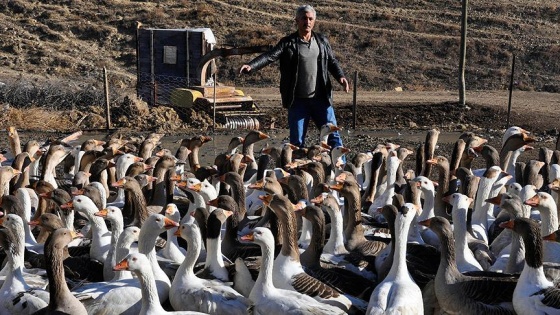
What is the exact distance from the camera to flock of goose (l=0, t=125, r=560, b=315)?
313 inches

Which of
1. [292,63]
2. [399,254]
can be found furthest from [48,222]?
[292,63]

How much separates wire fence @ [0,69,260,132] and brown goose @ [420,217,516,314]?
497 inches

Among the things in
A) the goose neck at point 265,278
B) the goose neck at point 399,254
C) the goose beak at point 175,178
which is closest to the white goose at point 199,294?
the goose neck at point 265,278

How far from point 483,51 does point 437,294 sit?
1265 inches

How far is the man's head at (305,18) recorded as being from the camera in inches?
505

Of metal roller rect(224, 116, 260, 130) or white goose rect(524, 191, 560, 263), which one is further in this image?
metal roller rect(224, 116, 260, 130)

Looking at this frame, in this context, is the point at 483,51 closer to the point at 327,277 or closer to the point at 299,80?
the point at 299,80

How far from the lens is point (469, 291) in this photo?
805 centimetres

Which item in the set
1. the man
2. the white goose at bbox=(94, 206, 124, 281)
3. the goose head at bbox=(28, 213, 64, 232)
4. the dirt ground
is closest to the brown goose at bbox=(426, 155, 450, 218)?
→ the man

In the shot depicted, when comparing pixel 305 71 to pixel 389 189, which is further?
pixel 305 71

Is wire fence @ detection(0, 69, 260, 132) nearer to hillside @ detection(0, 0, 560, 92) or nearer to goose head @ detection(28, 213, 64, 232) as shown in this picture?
hillside @ detection(0, 0, 560, 92)

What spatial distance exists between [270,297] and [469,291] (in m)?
1.78

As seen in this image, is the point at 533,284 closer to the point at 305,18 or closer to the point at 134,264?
the point at 134,264

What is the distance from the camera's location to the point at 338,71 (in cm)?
1361
